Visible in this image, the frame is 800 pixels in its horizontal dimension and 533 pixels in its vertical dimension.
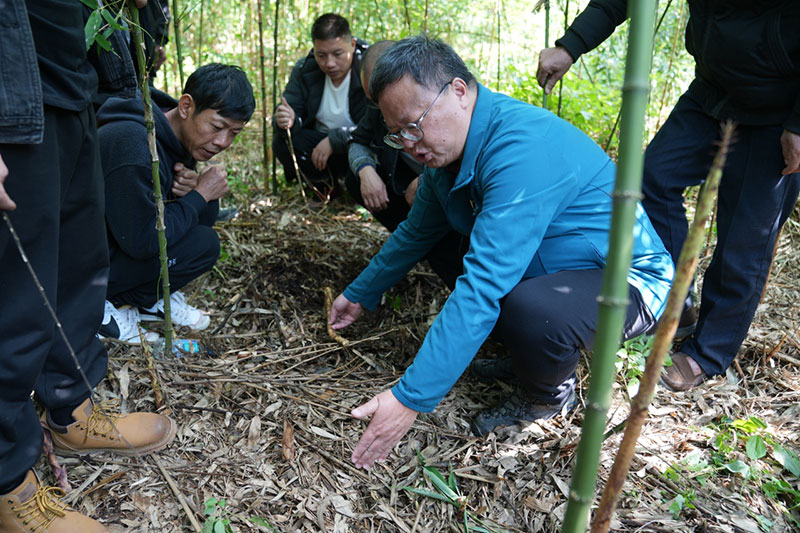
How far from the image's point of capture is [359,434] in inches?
88.4

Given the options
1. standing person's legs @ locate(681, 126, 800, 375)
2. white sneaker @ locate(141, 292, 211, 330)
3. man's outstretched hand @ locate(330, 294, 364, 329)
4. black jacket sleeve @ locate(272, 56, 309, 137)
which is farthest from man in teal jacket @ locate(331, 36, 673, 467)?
black jacket sleeve @ locate(272, 56, 309, 137)

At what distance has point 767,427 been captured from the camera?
2318 mm

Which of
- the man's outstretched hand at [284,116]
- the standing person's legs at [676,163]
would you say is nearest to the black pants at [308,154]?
the man's outstretched hand at [284,116]

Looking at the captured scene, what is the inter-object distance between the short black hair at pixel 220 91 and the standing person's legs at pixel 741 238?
208 centimetres

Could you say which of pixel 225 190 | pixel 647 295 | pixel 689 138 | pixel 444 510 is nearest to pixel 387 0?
pixel 225 190

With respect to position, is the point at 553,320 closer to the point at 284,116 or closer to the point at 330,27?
the point at 284,116

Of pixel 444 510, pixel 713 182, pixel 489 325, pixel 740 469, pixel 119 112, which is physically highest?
pixel 713 182

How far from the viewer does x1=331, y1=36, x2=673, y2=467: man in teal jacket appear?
1.74 meters

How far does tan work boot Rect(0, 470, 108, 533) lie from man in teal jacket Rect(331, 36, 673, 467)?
832mm

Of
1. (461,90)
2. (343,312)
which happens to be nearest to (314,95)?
(343,312)

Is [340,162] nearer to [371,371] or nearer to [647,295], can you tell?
[371,371]

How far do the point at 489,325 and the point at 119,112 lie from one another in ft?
6.11

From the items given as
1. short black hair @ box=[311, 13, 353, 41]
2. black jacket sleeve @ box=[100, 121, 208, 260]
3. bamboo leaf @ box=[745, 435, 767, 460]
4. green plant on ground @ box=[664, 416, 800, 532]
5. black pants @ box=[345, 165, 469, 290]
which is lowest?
green plant on ground @ box=[664, 416, 800, 532]

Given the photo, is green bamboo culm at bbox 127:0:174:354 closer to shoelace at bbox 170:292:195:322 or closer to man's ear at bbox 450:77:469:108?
shoelace at bbox 170:292:195:322
